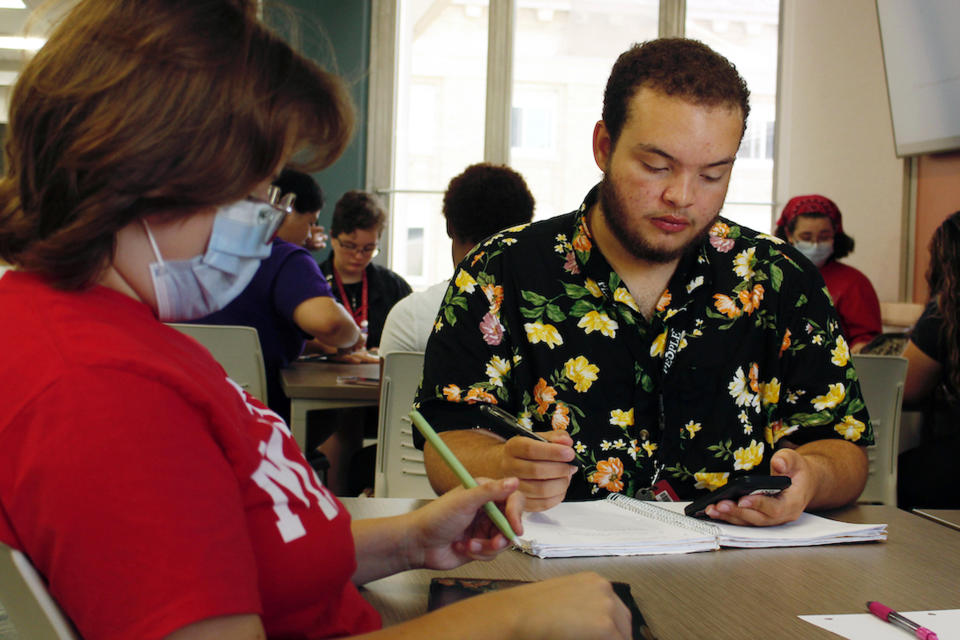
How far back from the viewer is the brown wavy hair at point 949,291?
279 centimetres

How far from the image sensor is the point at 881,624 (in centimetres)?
94

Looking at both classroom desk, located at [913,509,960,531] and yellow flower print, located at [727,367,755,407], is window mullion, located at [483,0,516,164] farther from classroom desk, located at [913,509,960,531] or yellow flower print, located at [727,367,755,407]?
classroom desk, located at [913,509,960,531]

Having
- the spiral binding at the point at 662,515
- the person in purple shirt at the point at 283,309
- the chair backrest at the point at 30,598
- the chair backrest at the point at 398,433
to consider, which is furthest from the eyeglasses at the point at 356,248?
the chair backrest at the point at 30,598

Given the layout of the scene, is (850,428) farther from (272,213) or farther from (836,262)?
(836,262)

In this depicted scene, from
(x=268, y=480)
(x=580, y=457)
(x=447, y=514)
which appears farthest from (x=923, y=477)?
(x=268, y=480)

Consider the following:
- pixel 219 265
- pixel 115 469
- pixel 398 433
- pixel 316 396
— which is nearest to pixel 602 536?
pixel 219 265

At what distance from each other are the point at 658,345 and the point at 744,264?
0.82 feet

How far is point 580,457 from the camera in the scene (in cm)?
149

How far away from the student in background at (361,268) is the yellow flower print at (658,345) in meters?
3.17

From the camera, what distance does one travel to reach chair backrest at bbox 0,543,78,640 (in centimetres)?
59

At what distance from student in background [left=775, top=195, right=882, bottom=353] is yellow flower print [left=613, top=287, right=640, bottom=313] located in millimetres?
3310

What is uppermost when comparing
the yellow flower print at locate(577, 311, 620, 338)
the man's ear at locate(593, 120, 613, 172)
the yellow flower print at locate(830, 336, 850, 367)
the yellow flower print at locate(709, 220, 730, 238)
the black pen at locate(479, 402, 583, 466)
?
the man's ear at locate(593, 120, 613, 172)

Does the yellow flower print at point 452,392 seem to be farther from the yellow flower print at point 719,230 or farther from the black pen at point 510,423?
the yellow flower print at point 719,230

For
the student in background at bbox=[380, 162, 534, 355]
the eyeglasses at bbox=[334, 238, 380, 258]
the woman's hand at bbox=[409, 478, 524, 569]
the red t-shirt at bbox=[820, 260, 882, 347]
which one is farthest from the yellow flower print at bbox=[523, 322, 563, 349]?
the red t-shirt at bbox=[820, 260, 882, 347]
